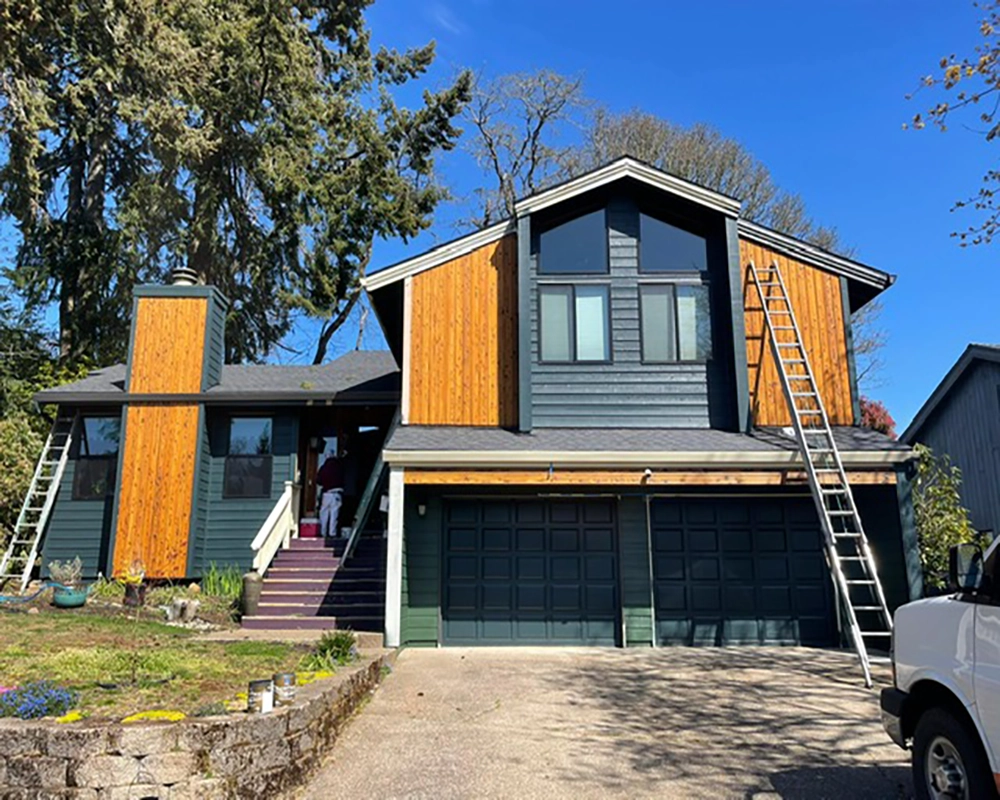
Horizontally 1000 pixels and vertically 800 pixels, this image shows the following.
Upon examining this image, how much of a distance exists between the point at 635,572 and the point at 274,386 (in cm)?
780

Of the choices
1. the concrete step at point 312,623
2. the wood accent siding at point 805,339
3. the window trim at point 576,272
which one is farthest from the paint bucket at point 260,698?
the wood accent siding at point 805,339

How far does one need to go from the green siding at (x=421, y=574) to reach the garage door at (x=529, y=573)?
0.55 feet

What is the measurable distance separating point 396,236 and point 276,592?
14499 millimetres

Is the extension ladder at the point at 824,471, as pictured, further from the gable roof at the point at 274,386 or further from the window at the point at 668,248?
the gable roof at the point at 274,386

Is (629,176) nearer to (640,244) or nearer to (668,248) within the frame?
(640,244)

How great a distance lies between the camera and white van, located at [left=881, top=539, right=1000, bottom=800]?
340 centimetres

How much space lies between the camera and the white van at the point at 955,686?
134 inches

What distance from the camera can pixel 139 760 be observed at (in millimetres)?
4047

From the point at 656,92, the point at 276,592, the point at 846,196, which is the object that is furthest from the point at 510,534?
the point at 656,92

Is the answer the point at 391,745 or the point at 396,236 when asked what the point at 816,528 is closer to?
the point at 391,745

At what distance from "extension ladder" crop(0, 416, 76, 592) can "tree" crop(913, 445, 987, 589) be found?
14.7 m

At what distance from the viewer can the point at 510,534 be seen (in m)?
10.4

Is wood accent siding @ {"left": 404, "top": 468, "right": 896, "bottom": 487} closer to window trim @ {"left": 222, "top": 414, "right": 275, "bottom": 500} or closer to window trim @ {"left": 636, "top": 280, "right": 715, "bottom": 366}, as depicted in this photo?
window trim @ {"left": 636, "top": 280, "right": 715, "bottom": 366}

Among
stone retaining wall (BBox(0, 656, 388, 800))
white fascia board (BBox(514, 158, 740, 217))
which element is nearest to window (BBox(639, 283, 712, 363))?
white fascia board (BBox(514, 158, 740, 217))
